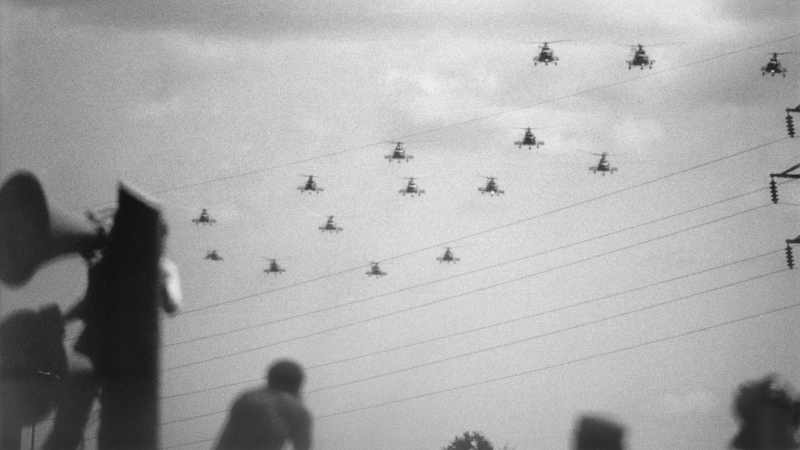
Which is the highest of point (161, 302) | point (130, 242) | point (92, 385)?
point (130, 242)

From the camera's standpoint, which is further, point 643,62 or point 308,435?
point 643,62

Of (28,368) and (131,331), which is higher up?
(131,331)

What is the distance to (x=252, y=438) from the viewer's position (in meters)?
7.12

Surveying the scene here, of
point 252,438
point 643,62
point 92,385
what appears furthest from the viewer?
point 643,62

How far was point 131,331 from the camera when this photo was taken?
32.3ft

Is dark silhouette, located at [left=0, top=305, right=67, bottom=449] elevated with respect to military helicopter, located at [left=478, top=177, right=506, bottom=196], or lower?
lower

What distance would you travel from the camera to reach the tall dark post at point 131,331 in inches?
363

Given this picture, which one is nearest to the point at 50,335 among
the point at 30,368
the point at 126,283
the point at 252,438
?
the point at 30,368

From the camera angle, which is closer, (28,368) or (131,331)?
(28,368)

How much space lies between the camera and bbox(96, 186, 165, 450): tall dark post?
30.2 feet

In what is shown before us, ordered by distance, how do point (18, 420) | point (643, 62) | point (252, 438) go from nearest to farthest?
point (252, 438) < point (18, 420) < point (643, 62)

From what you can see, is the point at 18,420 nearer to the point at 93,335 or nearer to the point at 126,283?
the point at 93,335

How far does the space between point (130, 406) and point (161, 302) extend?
4.39 ft

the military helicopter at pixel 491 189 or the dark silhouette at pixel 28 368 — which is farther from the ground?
the military helicopter at pixel 491 189
